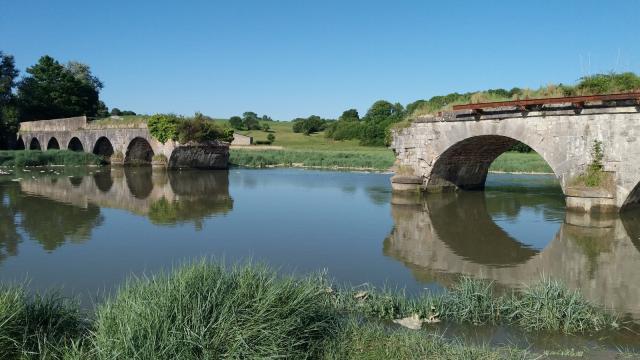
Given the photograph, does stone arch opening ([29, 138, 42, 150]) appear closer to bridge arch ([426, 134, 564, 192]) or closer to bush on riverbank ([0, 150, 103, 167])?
bush on riverbank ([0, 150, 103, 167])

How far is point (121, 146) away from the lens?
39.0 metres

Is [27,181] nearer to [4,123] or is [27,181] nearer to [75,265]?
[75,265]

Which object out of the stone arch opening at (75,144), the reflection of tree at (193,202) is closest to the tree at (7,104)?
the stone arch opening at (75,144)

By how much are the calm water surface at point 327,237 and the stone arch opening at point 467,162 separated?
94cm

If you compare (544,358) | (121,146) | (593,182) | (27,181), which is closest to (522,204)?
(593,182)

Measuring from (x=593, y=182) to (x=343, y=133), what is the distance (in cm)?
6524

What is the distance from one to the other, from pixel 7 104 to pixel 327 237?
54386 mm

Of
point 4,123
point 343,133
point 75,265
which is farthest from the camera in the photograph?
point 343,133

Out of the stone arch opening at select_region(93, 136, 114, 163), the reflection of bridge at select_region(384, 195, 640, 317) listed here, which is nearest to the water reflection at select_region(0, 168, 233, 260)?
the reflection of bridge at select_region(384, 195, 640, 317)

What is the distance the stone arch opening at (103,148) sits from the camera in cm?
4275

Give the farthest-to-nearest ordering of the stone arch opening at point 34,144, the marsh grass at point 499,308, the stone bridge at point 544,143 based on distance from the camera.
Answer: the stone arch opening at point 34,144
the stone bridge at point 544,143
the marsh grass at point 499,308

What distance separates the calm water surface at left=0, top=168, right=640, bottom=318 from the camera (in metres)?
9.19

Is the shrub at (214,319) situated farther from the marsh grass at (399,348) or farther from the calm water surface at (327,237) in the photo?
the calm water surface at (327,237)

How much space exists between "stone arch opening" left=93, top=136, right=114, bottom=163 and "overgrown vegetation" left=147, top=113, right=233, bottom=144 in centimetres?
891
